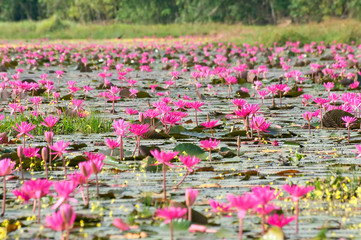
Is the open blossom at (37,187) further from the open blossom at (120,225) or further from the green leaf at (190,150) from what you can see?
the green leaf at (190,150)

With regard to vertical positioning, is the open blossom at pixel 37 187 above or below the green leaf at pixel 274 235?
above

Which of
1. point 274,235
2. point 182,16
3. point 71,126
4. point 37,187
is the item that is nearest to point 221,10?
point 182,16

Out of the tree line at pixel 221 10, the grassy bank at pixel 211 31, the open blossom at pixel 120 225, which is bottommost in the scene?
the grassy bank at pixel 211 31

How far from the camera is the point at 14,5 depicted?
63.2 m

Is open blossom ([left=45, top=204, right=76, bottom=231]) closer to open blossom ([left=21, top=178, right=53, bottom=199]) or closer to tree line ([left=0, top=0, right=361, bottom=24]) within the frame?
open blossom ([left=21, top=178, right=53, bottom=199])

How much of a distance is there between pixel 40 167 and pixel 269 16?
4651 cm

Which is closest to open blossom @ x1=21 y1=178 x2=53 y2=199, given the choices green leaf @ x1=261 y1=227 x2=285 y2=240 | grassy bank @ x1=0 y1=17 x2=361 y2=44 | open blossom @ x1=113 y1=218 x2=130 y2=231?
open blossom @ x1=113 y1=218 x2=130 y2=231

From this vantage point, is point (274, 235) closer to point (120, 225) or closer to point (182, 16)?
point (120, 225)

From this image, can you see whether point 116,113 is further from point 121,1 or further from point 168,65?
point 121,1

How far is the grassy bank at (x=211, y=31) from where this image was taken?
917 inches

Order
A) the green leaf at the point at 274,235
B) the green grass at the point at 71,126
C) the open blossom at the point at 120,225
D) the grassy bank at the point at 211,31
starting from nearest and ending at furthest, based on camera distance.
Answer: the green leaf at the point at 274,235 → the open blossom at the point at 120,225 → the green grass at the point at 71,126 → the grassy bank at the point at 211,31

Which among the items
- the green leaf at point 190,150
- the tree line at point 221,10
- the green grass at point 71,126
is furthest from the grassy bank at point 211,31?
the green leaf at point 190,150

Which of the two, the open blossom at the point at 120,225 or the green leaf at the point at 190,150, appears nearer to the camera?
the open blossom at the point at 120,225

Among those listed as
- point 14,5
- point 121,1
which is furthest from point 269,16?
point 14,5
